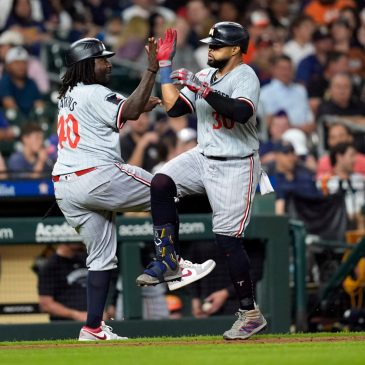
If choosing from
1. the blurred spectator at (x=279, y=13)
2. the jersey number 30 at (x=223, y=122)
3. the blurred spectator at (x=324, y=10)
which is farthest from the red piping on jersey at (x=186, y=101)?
the blurred spectator at (x=324, y=10)

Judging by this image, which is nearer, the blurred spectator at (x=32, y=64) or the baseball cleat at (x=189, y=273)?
the baseball cleat at (x=189, y=273)

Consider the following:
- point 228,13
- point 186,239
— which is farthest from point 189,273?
point 228,13

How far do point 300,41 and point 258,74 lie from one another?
69.2 inches

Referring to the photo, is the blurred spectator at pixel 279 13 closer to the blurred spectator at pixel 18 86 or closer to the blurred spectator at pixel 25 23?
the blurred spectator at pixel 25 23

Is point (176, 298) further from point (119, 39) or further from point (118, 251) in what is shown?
point (119, 39)

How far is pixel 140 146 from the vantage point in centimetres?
1455

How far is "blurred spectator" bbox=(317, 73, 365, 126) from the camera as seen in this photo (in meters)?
17.1

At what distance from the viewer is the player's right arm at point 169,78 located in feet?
28.8

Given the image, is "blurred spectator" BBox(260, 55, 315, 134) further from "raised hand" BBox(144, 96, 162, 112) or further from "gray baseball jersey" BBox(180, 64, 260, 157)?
"gray baseball jersey" BBox(180, 64, 260, 157)

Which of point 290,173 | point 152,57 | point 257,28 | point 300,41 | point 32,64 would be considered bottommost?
point 290,173

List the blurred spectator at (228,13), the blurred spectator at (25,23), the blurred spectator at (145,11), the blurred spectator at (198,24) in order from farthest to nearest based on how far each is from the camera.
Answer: the blurred spectator at (228,13) → the blurred spectator at (145,11) → the blurred spectator at (198,24) → the blurred spectator at (25,23)

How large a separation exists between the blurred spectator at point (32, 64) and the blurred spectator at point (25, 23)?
0.42m

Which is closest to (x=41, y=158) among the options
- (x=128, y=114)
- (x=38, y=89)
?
(x=38, y=89)

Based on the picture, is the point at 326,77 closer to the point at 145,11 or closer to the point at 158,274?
the point at 145,11
